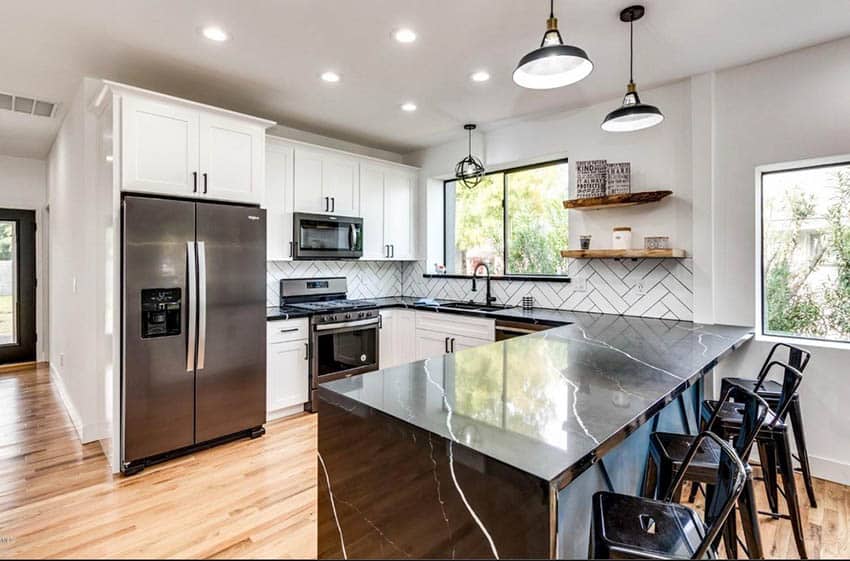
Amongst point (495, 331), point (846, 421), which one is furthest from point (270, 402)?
point (846, 421)

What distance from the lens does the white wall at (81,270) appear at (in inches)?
124

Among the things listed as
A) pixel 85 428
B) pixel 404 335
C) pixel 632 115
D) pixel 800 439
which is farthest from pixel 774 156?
pixel 85 428

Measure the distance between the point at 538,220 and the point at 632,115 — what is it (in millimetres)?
1943

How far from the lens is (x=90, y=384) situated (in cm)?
318

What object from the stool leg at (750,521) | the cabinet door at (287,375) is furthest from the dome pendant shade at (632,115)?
the cabinet door at (287,375)

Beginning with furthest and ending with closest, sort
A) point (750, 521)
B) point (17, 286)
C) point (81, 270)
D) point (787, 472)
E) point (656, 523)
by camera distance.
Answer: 1. point (17, 286)
2. point (81, 270)
3. point (787, 472)
4. point (750, 521)
5. point (656, 523)

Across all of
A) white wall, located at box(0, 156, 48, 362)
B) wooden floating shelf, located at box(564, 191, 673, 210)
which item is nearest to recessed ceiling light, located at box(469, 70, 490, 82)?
wooden floating shelf, located at box(564, 191, 673, 210)

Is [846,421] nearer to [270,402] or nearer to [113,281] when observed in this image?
[270,402]

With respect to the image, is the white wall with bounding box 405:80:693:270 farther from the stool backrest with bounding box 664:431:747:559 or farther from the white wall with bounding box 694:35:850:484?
the stool backrest with bounding box 664:431:747:559

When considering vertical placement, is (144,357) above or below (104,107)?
below

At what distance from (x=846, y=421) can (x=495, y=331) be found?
2.18 metres

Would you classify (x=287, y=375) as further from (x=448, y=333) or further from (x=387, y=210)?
(x=387, y=210)

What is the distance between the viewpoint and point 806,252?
9.25 feet

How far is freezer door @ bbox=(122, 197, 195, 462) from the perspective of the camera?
2688mm
